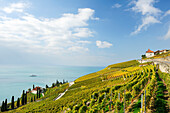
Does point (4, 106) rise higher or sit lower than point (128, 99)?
lower

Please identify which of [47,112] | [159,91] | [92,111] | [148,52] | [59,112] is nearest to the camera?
[92,111]

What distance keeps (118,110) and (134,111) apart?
A: 6.26ft

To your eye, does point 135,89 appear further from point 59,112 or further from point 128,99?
point 59,112

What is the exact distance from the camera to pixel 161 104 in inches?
484

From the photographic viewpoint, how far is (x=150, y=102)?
42.5ft

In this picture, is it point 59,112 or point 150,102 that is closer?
point 150,102

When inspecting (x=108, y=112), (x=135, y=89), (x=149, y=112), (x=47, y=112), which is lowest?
(x=47, y=112)

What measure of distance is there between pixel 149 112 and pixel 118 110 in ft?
10.8

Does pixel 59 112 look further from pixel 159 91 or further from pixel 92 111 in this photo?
pixel 159 91

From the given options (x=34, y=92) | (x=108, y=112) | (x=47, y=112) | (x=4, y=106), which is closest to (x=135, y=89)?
(x=108, y=112)

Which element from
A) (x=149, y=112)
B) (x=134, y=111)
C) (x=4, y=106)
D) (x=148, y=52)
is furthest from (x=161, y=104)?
(x=148, y=52)

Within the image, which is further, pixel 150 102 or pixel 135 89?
pixel 135 89

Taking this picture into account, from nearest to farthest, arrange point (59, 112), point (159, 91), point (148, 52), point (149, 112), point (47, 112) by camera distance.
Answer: point (149, 112)
point (159, 91)
point (59, 112)
point (47, 112)
point (148, 52)

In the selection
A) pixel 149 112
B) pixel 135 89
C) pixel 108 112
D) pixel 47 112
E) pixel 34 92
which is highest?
pixel 135 89
